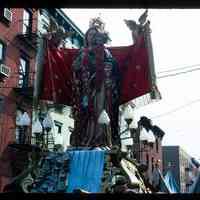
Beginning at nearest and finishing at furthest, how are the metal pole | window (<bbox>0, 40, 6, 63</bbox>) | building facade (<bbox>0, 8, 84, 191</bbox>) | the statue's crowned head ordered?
the statue's crowned head < the metal pole < building facade (<bbox>0, 8, 84, 191</bbox>) < window (<bbox>0, 40, 6, 63</bbox>)

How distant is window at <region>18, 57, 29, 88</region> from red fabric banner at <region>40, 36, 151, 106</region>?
1239cm

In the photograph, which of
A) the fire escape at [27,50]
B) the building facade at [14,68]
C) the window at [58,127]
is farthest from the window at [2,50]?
the window at [58,127]

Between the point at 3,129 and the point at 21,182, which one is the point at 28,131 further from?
the point at 21,182

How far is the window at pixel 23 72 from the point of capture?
3266cm

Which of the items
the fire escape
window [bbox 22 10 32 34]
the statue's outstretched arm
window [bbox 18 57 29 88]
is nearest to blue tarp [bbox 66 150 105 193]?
the statue's outstretched arm

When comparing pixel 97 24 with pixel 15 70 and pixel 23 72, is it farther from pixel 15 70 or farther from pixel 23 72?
pixel 23 72

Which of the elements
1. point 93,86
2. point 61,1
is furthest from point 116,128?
point 61,1

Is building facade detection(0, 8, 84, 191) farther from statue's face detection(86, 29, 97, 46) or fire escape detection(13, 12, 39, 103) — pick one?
statue's face detection(86, 29, 97, 46)

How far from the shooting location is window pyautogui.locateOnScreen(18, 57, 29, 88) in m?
32.7

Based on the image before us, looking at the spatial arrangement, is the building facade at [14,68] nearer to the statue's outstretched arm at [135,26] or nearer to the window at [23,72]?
the window at [23,72]

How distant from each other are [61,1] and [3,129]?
2952 cm

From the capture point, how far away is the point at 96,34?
60.7 feet

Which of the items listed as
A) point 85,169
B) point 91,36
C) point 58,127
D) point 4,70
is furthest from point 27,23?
point 85,169

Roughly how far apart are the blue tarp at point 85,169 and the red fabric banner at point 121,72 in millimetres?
3738
